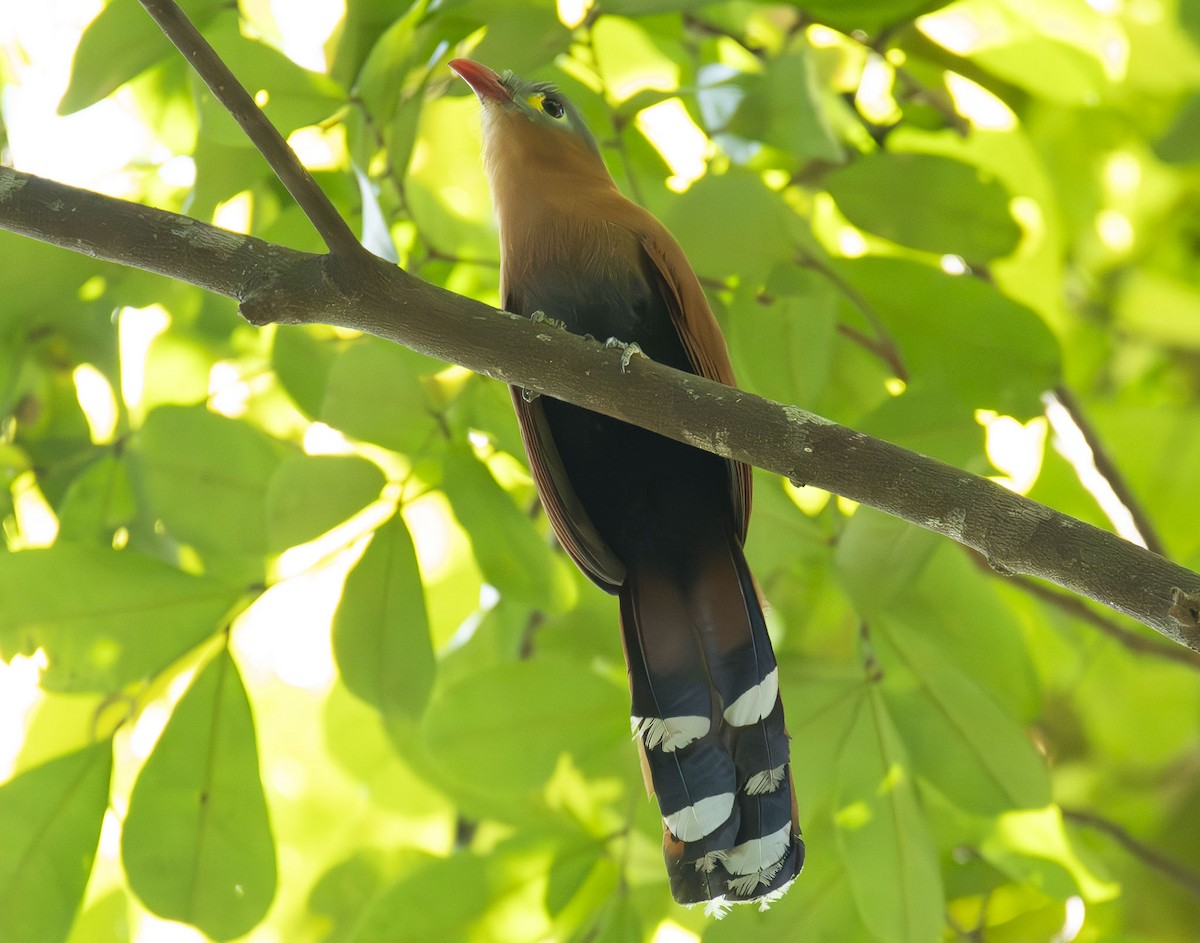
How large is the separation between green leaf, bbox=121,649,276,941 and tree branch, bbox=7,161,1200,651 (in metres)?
0.70

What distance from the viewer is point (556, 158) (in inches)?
95.5

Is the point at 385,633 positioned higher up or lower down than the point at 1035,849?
higher up

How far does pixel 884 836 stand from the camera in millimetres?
1674

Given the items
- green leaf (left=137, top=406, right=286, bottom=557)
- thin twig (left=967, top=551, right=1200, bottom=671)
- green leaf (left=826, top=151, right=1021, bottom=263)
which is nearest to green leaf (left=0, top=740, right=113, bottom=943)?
green leaf (left=137, top=406, right=286, bottom=557)

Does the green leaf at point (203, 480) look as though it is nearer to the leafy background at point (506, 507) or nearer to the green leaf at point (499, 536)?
the leafy background at point (506, 507)

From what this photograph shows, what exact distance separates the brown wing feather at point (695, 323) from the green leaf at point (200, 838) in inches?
34.0

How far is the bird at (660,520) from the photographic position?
1760 mm

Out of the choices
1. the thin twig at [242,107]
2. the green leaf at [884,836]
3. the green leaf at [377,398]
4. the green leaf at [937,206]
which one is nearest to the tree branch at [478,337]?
the thin twig at [242,107]

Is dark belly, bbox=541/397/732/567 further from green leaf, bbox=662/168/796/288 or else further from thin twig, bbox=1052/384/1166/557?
thin twig, bbox=1052/384/1166/557

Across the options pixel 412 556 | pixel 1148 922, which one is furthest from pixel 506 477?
pixel 1148 922

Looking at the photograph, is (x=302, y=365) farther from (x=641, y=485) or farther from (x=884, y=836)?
(x=884, y=836)

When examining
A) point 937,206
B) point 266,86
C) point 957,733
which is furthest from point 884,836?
point 266,86

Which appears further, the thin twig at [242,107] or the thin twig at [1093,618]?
the thin twig at [1093,618]

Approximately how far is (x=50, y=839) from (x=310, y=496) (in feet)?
2.05
